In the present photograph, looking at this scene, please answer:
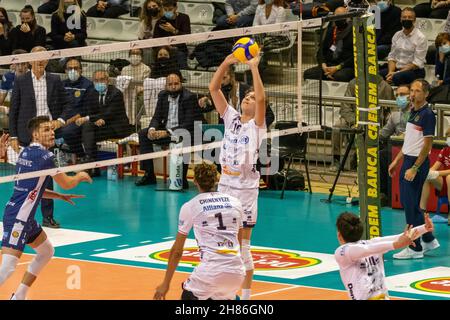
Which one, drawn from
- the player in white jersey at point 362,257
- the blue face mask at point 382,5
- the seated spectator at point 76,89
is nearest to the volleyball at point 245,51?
the player in white jersey at point 362,257

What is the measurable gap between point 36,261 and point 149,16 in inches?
534

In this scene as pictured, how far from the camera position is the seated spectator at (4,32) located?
88.5 ft

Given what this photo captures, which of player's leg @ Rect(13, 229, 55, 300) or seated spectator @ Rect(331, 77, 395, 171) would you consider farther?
seated spectator @ Rect(331, 77, 395, 171)

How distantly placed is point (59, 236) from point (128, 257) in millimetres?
1971

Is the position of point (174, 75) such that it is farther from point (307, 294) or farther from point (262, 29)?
point (307, 294)

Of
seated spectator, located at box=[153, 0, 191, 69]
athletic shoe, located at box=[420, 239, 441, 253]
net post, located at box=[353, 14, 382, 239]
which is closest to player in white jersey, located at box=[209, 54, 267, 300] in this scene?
net post, located at box=[353, 14, 382, 239]

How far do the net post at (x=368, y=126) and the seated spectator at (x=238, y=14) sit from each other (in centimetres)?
1044

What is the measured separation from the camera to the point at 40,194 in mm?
13102

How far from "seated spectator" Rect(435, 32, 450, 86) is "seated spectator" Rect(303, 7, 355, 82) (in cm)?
201

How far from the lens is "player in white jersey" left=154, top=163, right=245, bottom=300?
1080 cm

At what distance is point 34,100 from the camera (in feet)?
61.3

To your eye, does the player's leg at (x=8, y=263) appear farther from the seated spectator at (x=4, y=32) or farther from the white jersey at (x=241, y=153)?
the seated spectator at (x=4, y=32)

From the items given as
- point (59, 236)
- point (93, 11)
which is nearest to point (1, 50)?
point (93, 11)

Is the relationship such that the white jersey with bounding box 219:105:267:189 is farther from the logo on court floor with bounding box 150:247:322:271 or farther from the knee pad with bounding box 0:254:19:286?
the logo on court floor with bounding box 150:247:322:271
